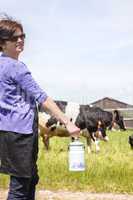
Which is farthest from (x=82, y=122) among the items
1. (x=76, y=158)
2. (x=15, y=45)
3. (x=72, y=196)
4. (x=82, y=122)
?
(x=15, y=45)

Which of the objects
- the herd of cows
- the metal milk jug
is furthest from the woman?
the herd of cows

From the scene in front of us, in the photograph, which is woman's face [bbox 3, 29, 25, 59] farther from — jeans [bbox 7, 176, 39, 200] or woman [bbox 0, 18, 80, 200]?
jeans [bbox 7, 176, 39, 200]

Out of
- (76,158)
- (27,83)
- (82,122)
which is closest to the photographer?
(27,83)

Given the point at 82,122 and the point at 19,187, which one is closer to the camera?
the point at 19,187

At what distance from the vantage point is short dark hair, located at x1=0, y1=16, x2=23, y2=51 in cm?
448

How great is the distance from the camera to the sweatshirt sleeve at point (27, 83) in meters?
4.25

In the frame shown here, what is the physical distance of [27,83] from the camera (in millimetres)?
4301

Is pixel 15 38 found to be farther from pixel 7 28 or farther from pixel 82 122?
pixel 82 122

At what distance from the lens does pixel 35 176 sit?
446 centimetres

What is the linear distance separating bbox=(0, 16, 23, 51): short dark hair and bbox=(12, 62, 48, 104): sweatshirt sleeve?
0.89 ft

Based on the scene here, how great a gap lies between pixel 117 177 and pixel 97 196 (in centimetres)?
159

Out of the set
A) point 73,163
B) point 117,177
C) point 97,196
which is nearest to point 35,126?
point 73,163

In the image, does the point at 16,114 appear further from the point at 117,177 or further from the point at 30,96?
the point at 117,177

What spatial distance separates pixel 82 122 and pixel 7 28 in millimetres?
16395
